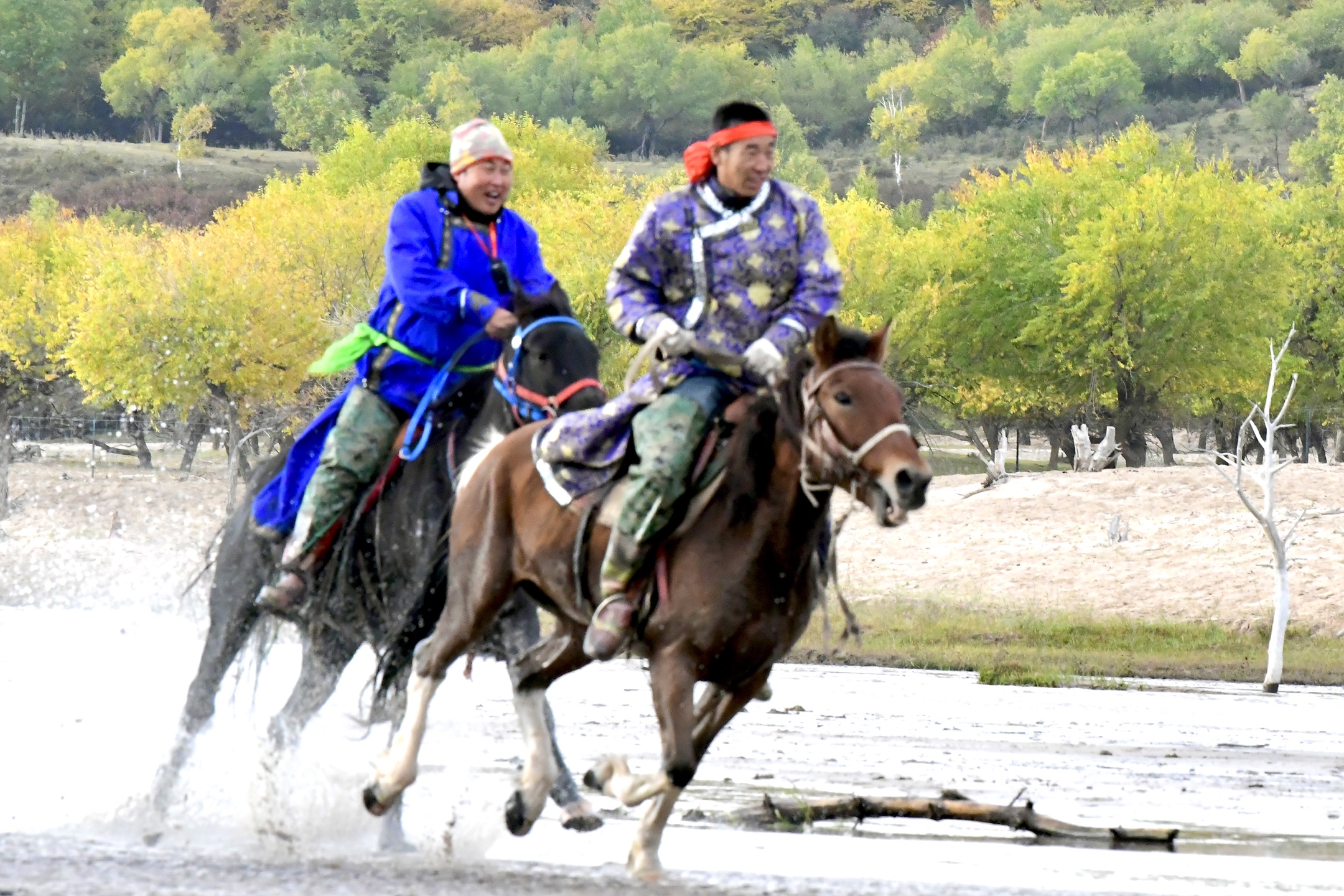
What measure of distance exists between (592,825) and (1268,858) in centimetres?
306

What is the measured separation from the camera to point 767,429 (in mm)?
8031

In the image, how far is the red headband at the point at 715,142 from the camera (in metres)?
8.46

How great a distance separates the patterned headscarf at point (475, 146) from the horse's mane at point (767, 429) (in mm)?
2389

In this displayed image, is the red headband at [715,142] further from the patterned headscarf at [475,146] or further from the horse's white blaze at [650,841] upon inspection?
the horse's white blaze at [650,841]

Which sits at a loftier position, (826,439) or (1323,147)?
(826,439)

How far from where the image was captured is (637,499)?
811 cm

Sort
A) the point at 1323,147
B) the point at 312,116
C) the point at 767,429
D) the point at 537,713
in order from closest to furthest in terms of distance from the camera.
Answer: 1. the point at 767,429
2. the point at 537,713
3. the point at 1323,147
4. the point at 312,116

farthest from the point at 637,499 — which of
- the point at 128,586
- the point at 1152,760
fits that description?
the point at 128,586

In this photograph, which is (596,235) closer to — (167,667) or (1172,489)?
(1172,489)

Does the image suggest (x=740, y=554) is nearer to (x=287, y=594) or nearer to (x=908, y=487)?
(x=908, y=487)

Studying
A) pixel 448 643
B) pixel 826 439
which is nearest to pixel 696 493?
pixel 826 439

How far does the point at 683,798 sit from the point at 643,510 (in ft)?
11.7

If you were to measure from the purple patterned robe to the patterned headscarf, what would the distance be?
1456 millimetres

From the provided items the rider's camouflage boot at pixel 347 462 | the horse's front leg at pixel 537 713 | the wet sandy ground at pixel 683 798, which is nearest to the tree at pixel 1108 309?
the wet sandy ground at pixel 683 798
